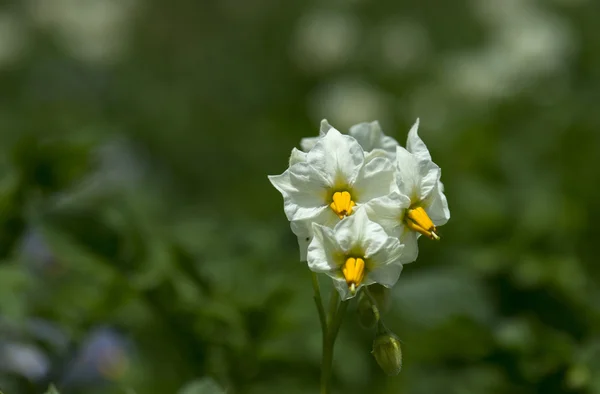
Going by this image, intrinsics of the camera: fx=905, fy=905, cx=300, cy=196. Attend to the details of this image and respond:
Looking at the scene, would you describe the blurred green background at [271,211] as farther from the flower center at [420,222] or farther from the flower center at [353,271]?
the flower center at [420,222]

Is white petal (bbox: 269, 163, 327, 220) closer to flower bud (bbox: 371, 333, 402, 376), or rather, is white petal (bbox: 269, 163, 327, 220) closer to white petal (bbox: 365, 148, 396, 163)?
white petal (bbox: 365, 148, 396, 163)

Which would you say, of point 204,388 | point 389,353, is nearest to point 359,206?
point 389,353

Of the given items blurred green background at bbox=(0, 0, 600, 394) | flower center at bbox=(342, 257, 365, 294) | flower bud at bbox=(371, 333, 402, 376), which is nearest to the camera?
flower center at bbox=(342, 257, 365, 294)

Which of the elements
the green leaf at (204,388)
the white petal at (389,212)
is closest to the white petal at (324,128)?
the white petal at (389,212)

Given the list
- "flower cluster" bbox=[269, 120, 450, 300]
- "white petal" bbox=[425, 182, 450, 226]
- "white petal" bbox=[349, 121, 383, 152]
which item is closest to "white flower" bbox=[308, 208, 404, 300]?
"flower cluster" bbox=[269, 120, 450, 300]

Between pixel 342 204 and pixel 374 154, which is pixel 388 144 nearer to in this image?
pixel 374 154

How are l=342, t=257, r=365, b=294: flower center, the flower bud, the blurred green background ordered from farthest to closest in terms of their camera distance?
the blurred green background
the flower bud
l=342, t=257, r=365, b=294: flower center

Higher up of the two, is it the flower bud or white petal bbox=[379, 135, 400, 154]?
white petal bbox=[379, 135, 400, 154]
